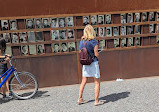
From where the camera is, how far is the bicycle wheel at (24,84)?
4.19 m

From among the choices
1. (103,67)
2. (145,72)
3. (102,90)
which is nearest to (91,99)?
(102,90)

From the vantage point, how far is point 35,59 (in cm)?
479

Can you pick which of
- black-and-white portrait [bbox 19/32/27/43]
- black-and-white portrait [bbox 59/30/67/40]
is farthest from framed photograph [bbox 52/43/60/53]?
black-and-white portrait [bbox 19/32/27/43]

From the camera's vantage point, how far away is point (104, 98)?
4.11 metres

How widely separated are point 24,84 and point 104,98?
185 cm

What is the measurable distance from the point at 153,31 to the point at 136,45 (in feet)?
2.03

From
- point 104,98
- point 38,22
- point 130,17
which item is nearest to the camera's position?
point 104,98

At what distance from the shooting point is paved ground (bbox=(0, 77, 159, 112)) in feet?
11.9

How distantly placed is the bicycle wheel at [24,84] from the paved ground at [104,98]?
0.17m

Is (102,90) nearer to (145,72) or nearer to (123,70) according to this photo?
(123,70)

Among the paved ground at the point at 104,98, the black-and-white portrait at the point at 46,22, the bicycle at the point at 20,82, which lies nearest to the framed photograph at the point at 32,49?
the black-and-white portrait at the point at 46,22

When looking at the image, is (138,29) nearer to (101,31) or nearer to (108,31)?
(108,31)

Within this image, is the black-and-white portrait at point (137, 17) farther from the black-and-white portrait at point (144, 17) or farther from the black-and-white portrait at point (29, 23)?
the black-and-white portrait at point (29, 23)

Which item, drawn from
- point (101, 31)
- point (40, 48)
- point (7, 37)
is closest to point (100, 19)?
point (101, 31)
